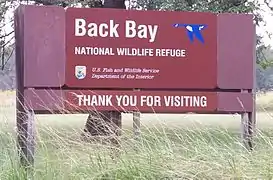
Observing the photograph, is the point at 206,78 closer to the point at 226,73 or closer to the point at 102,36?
the point at 226,73

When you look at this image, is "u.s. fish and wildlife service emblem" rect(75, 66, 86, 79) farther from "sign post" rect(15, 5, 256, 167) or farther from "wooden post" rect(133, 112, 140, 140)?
"wooden post" rect(133, 112, 140, 140)

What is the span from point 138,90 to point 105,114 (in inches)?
29.6

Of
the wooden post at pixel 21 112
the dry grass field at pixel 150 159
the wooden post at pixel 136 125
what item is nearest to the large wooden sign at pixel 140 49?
the wooden post at pixel 136 125

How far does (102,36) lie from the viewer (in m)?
10.2

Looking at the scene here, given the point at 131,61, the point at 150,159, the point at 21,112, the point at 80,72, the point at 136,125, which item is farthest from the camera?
the point at 131,61

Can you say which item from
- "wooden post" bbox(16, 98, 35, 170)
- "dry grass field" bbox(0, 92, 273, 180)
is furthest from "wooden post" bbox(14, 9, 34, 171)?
"dry grass field" bbox(0, 92, 273, 180)

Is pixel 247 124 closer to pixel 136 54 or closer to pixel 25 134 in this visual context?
pixel 136 54

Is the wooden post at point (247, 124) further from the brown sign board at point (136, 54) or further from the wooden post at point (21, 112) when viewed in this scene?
the wooden post at point (21, 112)

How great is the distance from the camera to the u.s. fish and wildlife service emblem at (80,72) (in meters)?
10.1

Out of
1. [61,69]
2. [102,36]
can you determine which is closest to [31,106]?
[61,69]

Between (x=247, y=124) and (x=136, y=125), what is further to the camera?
(x=247, y=124)

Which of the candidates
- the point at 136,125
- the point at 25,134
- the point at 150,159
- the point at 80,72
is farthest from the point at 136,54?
the point at 150,159

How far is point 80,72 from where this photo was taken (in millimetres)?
10164

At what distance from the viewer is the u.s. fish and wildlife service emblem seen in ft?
33.3
